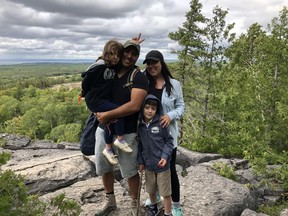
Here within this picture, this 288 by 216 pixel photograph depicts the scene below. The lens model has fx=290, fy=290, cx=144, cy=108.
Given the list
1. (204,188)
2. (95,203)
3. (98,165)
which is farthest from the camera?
(204,188)

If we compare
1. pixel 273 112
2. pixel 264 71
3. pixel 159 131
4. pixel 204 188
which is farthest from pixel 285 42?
pixel 159 131

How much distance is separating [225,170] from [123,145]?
5.01 meters

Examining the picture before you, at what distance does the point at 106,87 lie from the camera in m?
3.64

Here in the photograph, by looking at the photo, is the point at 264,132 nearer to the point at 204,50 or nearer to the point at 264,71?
the point at 264,71

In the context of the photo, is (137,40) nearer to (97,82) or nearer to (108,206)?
(97,82)

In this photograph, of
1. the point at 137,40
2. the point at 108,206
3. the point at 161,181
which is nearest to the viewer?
the point at 137,40

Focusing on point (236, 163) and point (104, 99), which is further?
point (236, 163)

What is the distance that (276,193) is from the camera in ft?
25.1

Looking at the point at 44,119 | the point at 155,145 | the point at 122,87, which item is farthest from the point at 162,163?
the point at 44,119

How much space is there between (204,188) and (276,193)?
2.63 meters

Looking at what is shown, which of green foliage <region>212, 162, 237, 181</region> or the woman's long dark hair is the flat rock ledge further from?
the woman's long dark hair

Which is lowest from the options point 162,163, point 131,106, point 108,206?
point 108,206

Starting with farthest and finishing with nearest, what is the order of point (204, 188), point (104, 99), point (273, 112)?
1. point (273, 112)
2. point (204, 188)
3. point (104, 99)

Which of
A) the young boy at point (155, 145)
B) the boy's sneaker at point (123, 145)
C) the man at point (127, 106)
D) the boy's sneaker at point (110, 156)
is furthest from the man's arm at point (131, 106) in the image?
the boy's sneaker at point (110, 156)
